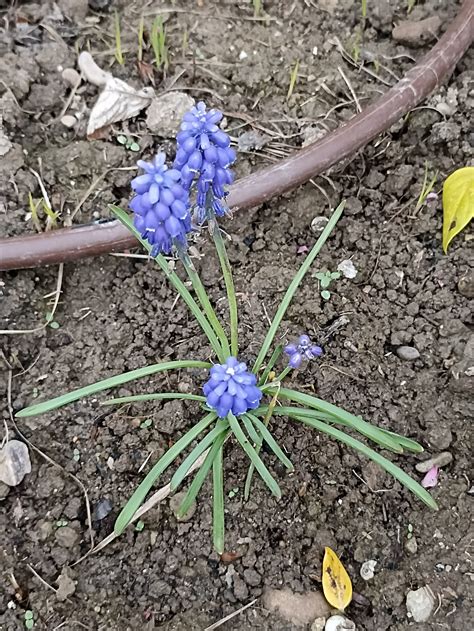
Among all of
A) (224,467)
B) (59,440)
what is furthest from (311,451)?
(59,440)

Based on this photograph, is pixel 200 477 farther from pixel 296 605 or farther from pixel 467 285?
pixel 467 285

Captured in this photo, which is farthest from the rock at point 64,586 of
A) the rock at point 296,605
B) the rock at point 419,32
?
the rock at point 419,32

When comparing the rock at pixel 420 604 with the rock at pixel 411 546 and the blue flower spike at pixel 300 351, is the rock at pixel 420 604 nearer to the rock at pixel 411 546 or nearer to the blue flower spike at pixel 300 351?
the rock at pixel 411 546

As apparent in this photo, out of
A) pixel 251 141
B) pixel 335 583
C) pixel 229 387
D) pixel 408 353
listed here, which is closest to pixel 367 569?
pixel 335 583

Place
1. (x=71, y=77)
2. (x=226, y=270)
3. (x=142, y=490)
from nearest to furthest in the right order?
(x=142, y=490)
(x=226, y=270)
(x=71, y=77)

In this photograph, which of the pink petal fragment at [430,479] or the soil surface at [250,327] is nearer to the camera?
the soil surface at [250,327]

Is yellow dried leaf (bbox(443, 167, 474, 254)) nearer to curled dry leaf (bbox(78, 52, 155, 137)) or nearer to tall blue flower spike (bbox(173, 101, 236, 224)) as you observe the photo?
tall blue flower spike (bbox(173, 101, 236, 224))
